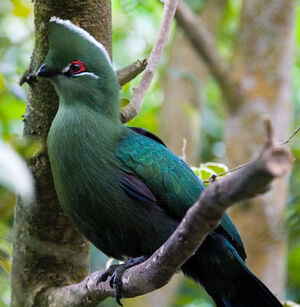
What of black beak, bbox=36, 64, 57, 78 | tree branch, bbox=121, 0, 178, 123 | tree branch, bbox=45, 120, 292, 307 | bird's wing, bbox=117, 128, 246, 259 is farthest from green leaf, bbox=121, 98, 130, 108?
tree branch, bbox=45, 120, 292, 307

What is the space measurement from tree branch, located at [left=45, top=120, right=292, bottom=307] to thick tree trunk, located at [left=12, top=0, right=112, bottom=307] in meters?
0.50

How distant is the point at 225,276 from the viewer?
2920 millimetres

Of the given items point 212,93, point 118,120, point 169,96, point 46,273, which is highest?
point 212,93

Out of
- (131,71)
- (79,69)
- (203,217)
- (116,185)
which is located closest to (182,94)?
(131,71)

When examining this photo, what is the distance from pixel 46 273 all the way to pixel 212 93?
5.91m

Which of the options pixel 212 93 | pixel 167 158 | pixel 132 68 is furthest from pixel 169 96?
pixel 167 158

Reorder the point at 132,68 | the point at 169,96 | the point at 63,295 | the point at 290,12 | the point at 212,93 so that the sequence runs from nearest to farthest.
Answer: the point at 63,295 < the point at 132,68 < the point at 290,12 < the point at 169,96 < the point at 212,93

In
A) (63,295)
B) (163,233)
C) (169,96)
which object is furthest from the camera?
(169,96)

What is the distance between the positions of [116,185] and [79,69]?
2.12 feet

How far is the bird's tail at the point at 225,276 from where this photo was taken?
2803 mm

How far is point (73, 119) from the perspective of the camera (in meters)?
2.91

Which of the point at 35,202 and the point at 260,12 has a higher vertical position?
the point at 260,12

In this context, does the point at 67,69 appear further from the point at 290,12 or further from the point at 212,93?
the point at 212,93

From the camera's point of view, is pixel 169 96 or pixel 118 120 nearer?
pixel 118 120
